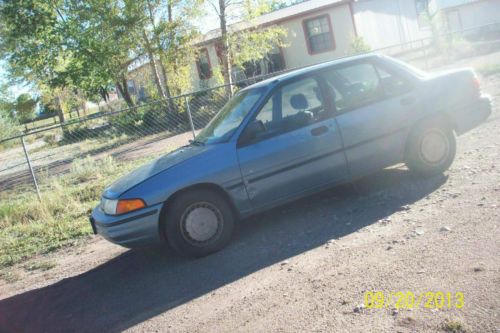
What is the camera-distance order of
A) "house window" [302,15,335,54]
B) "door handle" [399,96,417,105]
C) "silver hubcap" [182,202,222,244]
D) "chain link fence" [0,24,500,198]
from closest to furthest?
1. "silver hubcap" [182,202,222,244]
2. "door handle" [399,96,417,105]
3. "chain link fence" [0,24,500,198]
4. "house window" [302,15,335,54]

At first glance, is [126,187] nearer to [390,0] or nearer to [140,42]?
[140,42]

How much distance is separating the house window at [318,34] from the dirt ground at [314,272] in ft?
67.8

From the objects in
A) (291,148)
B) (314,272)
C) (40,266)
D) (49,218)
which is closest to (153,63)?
(49,218)

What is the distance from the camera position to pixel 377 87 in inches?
228

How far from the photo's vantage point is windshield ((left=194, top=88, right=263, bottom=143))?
17.9ft

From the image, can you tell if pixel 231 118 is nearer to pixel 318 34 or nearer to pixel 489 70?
pixel 489 70

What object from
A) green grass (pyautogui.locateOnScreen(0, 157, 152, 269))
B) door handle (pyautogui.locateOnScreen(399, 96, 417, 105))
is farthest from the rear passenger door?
green grass (pyautogui.locateOnScreen(0, 157, 152, 269))

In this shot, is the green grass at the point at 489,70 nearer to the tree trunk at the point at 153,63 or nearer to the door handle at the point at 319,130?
the door handle at the point at 319,130

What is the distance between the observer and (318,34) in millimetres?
26203

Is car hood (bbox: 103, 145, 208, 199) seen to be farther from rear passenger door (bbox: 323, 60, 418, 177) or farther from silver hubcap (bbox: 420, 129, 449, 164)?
silver hubcap (bbox: 420, 129, 449, 164)

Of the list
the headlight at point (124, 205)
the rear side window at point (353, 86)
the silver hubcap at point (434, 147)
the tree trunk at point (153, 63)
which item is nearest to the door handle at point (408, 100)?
the rear side window at point (353, 86)

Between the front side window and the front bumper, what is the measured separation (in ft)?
4.86

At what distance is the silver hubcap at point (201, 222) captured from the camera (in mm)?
5008

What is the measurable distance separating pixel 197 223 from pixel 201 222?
0.04m
